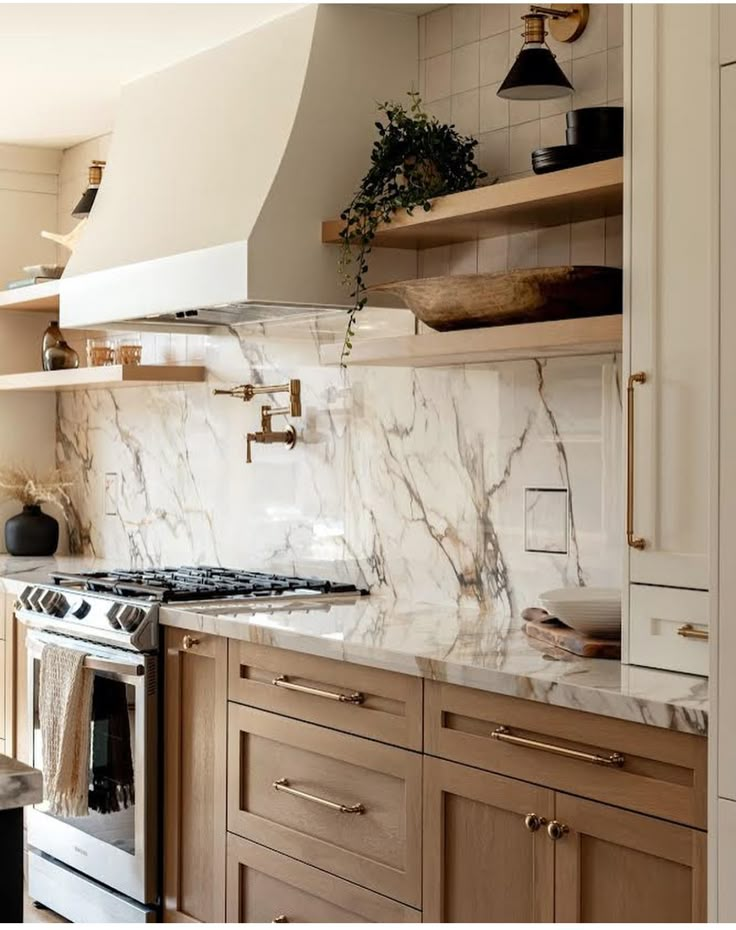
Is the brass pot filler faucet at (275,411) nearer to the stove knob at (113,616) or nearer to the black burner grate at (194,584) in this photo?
the black burner grate at (194,584)

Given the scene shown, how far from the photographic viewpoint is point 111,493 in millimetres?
5301

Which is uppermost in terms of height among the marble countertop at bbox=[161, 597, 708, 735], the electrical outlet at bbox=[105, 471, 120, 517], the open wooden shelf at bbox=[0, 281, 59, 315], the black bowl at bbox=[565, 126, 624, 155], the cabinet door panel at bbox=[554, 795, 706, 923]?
the black bowl at bbox=[565, 126, 624, 155]

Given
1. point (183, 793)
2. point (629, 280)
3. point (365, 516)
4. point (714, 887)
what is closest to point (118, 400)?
point (365, 516)

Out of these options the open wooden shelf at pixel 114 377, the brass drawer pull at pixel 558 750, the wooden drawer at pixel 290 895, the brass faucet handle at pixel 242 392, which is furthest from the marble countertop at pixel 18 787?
the open wooden shelf at pixel 114 377

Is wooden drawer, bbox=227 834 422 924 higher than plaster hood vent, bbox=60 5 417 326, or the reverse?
plaster hood vent, bbox=60 5 417 326

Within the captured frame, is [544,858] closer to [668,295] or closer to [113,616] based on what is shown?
[668,295]

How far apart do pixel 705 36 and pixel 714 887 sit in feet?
4.91

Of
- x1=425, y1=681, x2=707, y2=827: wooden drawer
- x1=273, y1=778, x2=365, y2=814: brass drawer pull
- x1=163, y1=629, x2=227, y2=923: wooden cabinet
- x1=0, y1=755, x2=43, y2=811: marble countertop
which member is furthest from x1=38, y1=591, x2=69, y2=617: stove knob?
x1=0, y1=755, x2=43, y2=811: marble countertop

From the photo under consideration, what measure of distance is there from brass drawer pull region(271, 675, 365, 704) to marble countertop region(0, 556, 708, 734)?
3.3 inches

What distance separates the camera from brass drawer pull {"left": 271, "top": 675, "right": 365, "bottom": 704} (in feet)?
9.49

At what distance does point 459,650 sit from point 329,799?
1.66ft

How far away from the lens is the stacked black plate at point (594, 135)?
283cm

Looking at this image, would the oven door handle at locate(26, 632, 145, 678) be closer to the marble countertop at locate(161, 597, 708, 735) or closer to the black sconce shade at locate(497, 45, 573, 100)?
the marble countertop at locate(161, 597, 708, 735)

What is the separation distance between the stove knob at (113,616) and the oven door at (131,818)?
8cm
